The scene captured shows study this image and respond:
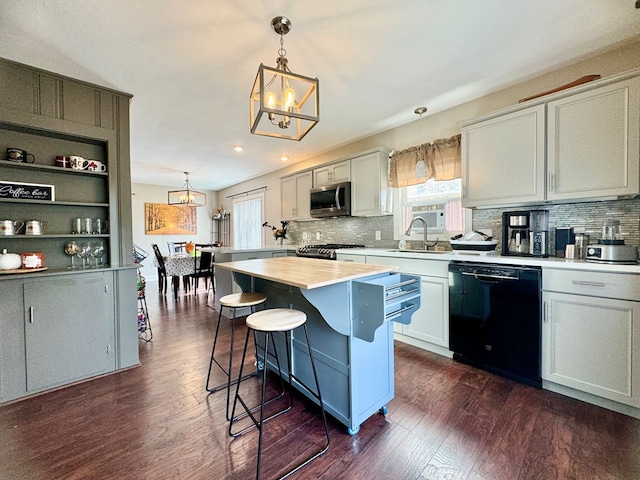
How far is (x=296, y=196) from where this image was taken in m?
4.70

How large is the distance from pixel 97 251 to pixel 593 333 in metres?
3.83

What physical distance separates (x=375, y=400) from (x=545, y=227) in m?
1.96

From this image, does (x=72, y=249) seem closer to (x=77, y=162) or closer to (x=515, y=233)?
(x=77, y=162)

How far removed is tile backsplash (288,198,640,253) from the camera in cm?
198

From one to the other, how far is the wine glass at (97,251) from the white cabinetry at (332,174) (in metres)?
2.80

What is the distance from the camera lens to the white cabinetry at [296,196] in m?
4.47

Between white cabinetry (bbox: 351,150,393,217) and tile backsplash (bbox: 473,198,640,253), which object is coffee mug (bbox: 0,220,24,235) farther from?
tile backsplash (bbox: 473,198,640,253)

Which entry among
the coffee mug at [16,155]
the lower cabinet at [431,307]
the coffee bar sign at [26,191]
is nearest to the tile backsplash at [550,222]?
the lower cabinet at [431,307]

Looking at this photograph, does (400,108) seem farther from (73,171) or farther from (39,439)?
(39,439)

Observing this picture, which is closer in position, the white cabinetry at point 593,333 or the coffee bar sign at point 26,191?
the white cabinetry at point 593,333

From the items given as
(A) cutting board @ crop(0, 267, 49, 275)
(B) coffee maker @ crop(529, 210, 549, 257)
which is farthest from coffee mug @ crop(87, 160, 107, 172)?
(B) coffee maker @ crop(529, 210, 549, 257)

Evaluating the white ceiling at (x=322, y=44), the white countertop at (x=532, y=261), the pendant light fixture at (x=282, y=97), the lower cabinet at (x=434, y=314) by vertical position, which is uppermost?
the white ceiling at (x=322, y=44)

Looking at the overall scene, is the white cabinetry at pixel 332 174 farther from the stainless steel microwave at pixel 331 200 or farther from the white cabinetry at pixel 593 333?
the white cabinetry at pixel 593 333

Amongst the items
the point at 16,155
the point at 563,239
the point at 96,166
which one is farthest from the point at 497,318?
the point at 16,155
